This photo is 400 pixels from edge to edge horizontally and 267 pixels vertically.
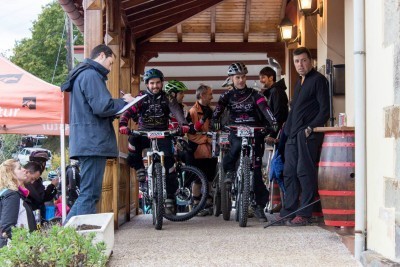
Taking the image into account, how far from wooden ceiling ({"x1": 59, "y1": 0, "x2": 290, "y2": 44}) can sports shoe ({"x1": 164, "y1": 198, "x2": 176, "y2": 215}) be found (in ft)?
13.0

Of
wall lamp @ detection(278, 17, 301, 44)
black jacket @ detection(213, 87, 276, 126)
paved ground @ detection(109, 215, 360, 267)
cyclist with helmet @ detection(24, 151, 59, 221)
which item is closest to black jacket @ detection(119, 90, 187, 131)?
black jacket @ detection(213, 87, 276, 126)

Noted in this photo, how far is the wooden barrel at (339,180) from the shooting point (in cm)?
643

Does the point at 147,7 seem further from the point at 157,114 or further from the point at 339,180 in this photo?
the point at 339,180

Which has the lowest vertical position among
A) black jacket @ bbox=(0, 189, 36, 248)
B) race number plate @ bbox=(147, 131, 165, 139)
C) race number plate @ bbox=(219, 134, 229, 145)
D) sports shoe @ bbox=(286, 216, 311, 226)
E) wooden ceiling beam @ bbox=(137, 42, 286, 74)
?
sports shoe @ bbox=(286, 216, 311, 226)

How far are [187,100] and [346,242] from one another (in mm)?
12358

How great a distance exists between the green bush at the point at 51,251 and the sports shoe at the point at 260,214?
4.46 m

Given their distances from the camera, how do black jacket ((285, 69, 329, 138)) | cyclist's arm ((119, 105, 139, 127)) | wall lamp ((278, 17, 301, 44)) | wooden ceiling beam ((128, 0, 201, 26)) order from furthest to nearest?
wall lamp ((278, 17, 301, 44)) → wooden ceiling beam ((128, 0, 201, 26)) → cyclist's arm ((119, 105, 139, 127)) → black jacket ((285, 69, 329, 138))

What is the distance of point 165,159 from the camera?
8.92 m

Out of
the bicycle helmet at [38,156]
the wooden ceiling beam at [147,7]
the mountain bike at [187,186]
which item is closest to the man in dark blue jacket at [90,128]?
the mountain bike at [187,186]

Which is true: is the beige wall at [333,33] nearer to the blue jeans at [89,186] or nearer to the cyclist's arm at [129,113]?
the cyclist's arm at [129,113]

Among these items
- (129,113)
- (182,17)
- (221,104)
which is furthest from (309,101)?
(182,17)

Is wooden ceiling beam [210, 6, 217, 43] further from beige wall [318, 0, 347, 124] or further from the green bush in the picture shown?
the green bush

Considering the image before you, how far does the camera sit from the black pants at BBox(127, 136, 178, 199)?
29.2 feet

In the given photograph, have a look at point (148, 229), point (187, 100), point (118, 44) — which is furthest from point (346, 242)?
point (187, 100)
